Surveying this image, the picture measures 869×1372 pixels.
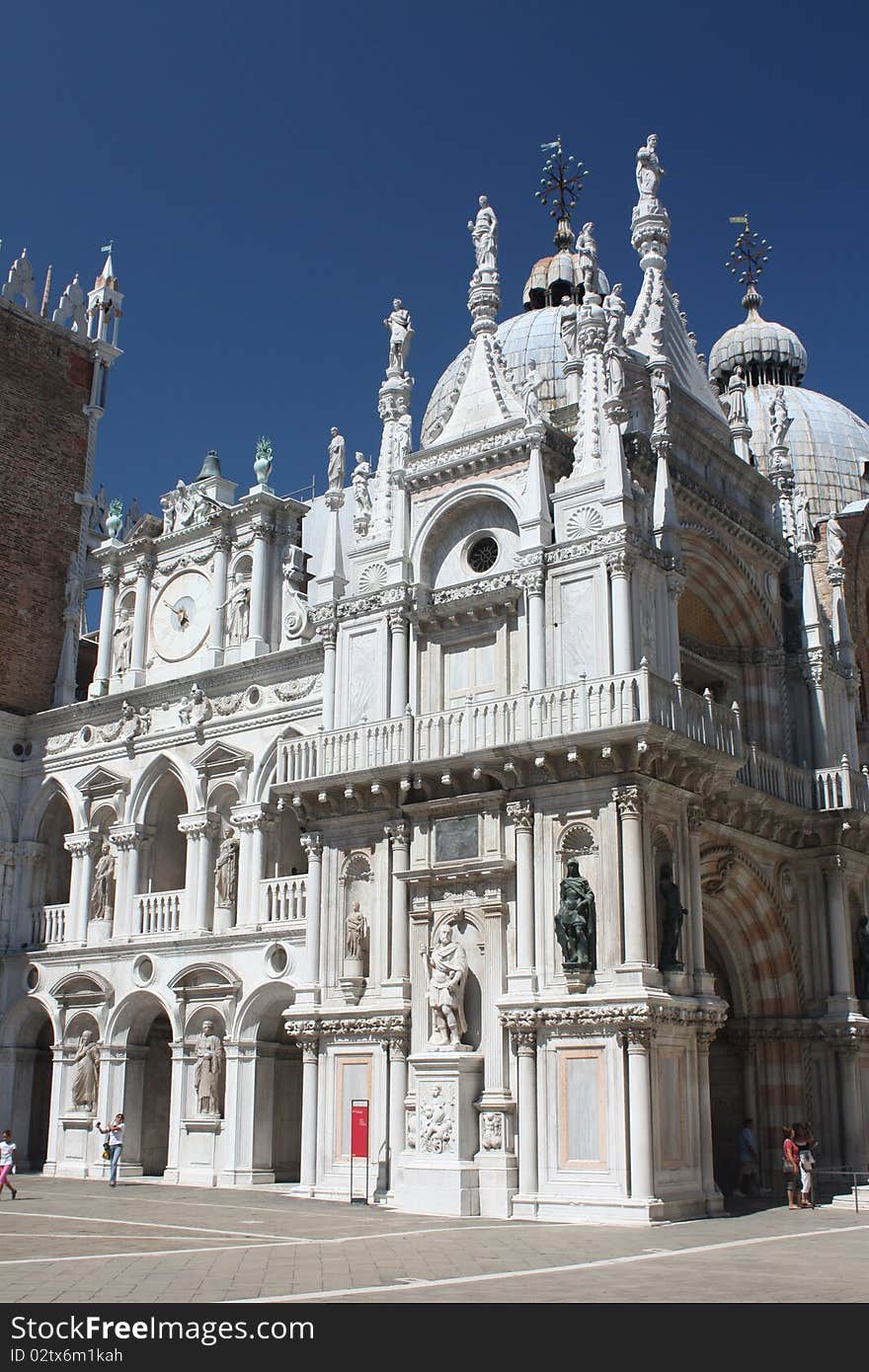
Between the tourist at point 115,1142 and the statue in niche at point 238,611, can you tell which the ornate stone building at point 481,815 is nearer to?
the statue in niche at point 238,611

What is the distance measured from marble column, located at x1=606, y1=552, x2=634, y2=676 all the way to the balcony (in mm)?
609

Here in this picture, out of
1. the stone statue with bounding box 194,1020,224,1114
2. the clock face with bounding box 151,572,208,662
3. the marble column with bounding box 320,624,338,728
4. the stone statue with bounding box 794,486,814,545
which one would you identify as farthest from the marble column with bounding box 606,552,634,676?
the clock face with bounding box 151,572,208,662

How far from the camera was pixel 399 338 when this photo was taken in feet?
92.8

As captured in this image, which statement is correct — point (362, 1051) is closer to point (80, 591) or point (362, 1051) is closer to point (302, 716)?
point (302, 716)

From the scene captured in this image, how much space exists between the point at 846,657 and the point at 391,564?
405 inches

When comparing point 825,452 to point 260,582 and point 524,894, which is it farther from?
point 524,894

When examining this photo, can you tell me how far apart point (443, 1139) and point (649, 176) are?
18819mm

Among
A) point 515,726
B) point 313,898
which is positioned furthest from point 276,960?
point 515,726

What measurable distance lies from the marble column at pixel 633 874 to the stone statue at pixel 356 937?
17.0 ft

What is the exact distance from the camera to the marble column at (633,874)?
69.5 ft

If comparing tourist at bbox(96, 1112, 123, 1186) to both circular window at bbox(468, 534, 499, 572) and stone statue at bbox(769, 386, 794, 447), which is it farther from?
stone statue at bbox(769, 386, 794, 447)

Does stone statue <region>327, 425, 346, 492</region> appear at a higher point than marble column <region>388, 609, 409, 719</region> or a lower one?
higher

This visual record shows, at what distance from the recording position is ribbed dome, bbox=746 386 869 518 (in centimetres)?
4197
